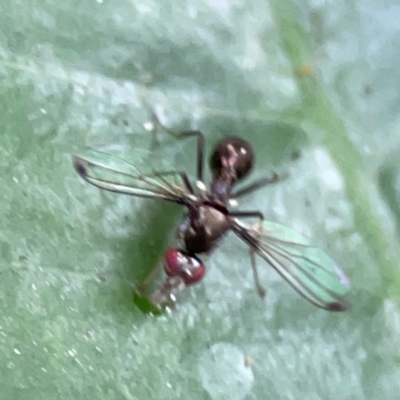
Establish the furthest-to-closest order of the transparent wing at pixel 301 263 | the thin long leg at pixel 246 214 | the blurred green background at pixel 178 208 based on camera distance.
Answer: the thin long leg at pixel 246 214 < the transparent wing at pixel 301 263 < the blurred green background at pixel 178 208

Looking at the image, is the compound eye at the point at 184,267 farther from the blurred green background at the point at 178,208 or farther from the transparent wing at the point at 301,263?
the transparent wing at the point at 301,263

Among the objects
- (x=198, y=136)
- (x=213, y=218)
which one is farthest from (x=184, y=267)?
(x=198, y=136)

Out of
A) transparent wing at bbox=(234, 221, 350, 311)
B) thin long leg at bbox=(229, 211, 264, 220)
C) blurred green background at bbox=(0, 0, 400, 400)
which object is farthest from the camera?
thin long leg at bbox=(229, 211, 264, 220)

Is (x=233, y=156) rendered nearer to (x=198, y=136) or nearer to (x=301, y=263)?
(x=198, y=136)

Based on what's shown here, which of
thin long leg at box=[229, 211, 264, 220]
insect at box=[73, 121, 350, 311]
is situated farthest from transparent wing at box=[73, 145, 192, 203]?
thin long leg at box=[229, 211, 264, 220]

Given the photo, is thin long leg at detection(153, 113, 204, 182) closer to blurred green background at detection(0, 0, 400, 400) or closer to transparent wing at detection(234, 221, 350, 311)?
blurred green background at detection(0, 0, 400, 400)

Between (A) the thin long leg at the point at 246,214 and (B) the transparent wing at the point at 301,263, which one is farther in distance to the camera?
(A) the thin long leg at the point at 246,214

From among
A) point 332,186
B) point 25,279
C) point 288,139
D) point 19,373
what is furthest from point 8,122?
point 332,186

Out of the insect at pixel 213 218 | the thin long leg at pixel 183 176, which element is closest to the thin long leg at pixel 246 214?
the insect at pixel 213 218
